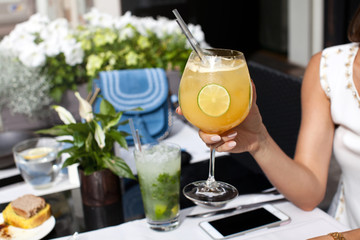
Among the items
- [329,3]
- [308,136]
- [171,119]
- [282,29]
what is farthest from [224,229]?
[282,29]

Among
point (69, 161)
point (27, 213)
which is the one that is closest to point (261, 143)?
point (69, 161)

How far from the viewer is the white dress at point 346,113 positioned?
1.55 metres

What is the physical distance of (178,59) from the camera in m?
2.32

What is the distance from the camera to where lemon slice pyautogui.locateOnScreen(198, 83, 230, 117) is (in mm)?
992

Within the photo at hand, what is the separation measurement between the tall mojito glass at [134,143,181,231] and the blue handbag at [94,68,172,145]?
2.41ft

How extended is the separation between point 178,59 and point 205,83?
1.36 meters

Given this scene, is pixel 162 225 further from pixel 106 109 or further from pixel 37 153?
pixel 37 153

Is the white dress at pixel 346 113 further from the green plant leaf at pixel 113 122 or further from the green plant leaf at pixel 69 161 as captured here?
the green plant leaf at pixel 69 161

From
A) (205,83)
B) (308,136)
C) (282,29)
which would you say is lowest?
(282,29)

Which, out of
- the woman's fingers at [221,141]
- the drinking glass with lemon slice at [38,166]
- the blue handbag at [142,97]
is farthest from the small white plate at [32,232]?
the blue handbag at [142,97]

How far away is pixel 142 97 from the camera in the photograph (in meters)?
2.02

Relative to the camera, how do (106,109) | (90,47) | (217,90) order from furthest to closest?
(90,47)
(106,109)
(217,90)

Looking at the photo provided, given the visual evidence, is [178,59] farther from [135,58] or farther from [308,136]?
[308,136]

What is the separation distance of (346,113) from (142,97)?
34.8 inches
